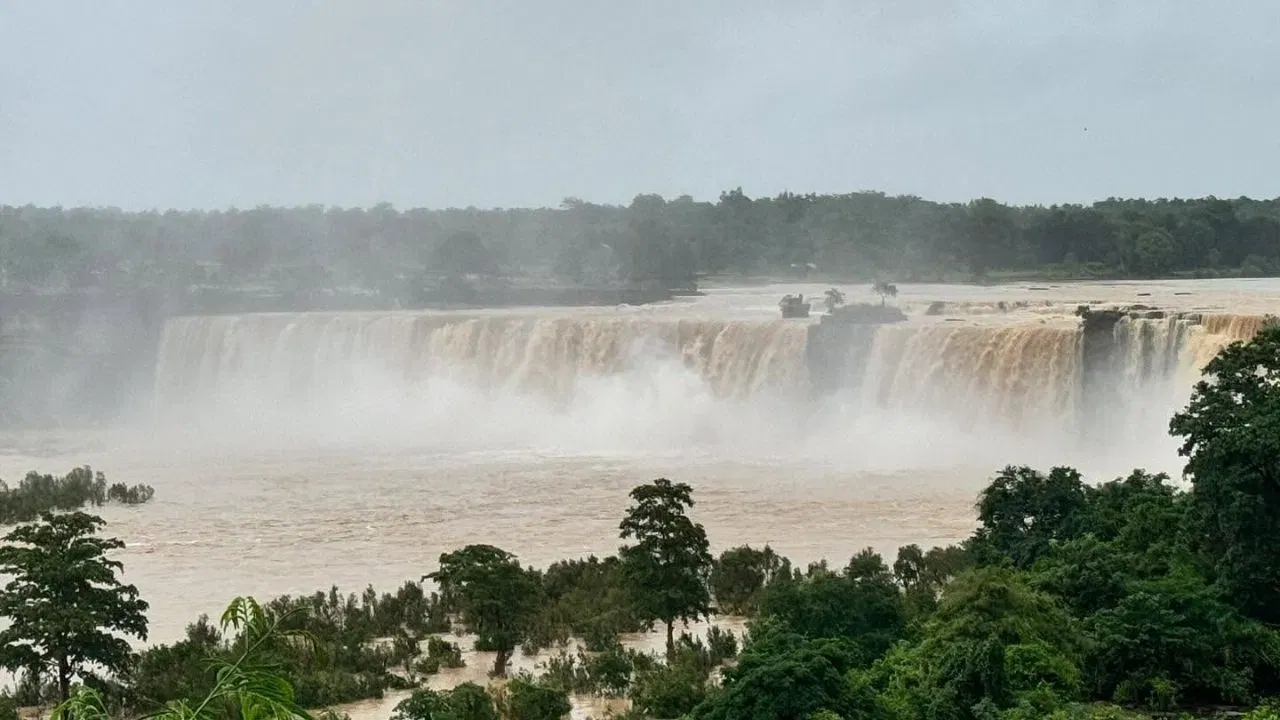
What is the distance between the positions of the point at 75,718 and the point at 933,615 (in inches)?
392

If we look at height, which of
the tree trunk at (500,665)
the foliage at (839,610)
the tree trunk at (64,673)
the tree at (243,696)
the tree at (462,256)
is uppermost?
the tree at (462,256)

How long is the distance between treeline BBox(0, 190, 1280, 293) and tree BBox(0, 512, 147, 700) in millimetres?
40315

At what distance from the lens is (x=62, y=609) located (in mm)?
13422

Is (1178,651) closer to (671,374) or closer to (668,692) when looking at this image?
(668,692)

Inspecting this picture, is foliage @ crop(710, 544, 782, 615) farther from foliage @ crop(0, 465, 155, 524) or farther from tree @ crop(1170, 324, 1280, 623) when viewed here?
foliage @ crop(0, 465, 155, 524)

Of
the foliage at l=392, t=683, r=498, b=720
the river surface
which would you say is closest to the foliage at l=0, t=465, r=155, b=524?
the river surface

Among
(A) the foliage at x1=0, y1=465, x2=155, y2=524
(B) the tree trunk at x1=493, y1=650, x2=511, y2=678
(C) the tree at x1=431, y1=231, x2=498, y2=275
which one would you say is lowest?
(B) the tree trunk at x1=493, y1=650, x2=511, y2=678

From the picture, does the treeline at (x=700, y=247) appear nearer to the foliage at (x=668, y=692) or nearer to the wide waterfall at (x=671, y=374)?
the wide waterfall at (x=671, y=374)

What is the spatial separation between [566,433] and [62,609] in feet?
72.0

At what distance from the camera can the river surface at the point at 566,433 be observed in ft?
74.1

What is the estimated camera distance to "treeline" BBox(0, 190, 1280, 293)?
57.8 m

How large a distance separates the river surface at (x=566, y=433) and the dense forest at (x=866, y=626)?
3131mm

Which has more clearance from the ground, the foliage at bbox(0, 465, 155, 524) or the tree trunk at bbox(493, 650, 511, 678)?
the foliage at bbox(0, 465, 155, 524)

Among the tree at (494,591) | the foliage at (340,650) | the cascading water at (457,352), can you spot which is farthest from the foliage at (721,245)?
the tree at (494,591)
